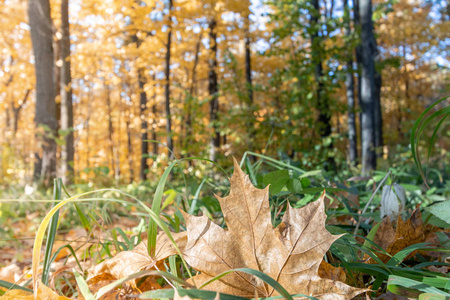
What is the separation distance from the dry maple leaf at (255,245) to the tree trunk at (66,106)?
4.77 m

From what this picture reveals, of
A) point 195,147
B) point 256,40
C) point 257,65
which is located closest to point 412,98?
point 257,65

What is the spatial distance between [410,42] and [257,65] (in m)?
9.86

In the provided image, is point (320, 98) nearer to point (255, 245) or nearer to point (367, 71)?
point (367, 71)

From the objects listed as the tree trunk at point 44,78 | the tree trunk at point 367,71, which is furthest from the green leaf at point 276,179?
the tree trunk at point 44,78

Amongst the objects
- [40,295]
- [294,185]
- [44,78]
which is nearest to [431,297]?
[294,185]

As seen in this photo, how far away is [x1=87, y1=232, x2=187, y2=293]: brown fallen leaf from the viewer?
1.60ft

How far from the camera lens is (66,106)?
213 inches

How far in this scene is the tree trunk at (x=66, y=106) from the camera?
4.91 metres

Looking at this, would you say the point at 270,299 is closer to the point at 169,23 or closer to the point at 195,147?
the point at 195,147

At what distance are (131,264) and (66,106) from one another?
223 inches

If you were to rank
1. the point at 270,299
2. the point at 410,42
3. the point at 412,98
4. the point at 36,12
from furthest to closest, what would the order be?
the point at 412,98, the point at 410,42, the point at 36,12, the point at 270,299

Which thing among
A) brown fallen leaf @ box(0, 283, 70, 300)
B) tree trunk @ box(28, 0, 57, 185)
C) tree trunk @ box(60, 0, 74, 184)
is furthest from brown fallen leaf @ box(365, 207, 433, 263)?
tree trunk @ box(28, 0, 57, 185)

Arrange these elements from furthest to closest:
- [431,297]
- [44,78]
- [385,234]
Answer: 1. [44,78]
2. [385,234]
3. [431,297]

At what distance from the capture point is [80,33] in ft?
30.6
